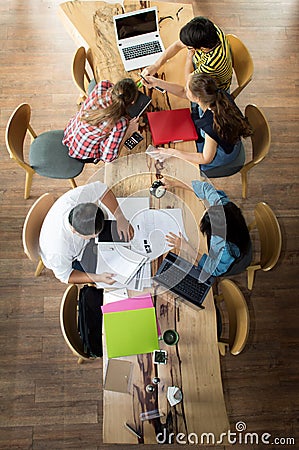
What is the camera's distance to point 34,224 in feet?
9.34

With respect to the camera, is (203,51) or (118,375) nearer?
(118,375)

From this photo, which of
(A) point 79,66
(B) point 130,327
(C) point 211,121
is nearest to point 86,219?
(B) point 130,327

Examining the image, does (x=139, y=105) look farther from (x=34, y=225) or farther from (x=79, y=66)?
(x=34, y=225)

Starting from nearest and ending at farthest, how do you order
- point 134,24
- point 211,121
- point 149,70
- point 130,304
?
point 130,304 → point 211,121 → point 149,70 → point 134,24

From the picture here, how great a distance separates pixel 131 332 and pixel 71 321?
0.42m

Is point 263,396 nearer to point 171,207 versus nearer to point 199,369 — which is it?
point 199,369

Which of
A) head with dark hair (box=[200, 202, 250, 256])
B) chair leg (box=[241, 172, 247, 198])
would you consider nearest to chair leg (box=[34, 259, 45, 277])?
head with dark hair (box=[200, 202, 250, 256])

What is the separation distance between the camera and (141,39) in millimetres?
3301

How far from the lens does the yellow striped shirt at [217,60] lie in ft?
10.2

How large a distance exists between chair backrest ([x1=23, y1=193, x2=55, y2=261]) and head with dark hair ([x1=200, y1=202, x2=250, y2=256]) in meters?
0.99

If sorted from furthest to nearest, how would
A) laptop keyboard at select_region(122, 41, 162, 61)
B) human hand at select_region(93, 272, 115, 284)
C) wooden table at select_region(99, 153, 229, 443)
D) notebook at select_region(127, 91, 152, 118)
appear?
1. laptop keyboard at select_region(122, 41, 162, 61)
2. notebook at select_region(127, 91, 152, 118)
3. human hand at select_region(93, 272, 115, 284)
4. wooden table at select_region(99, 153, 229, 443)

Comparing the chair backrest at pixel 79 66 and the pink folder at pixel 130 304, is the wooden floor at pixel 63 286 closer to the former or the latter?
the chair backrest at pixel 79 66

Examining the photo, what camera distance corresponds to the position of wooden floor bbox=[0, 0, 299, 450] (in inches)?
126

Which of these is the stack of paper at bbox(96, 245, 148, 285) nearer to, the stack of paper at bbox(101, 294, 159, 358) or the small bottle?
the stack of paper at bbox(101, 294, 159, 358)
